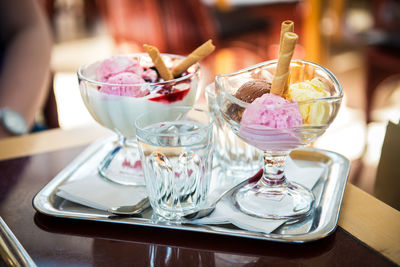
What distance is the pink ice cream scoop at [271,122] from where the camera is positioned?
0.46 meters

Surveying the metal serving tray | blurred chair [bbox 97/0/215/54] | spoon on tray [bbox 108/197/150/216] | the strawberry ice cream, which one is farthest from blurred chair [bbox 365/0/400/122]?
spoon on tray [bbox 108/197/150/216]

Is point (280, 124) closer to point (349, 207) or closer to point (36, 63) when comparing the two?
point (349, 207)

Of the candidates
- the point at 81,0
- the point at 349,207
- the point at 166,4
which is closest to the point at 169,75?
the point at 349,207

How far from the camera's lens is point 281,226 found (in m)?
0.49

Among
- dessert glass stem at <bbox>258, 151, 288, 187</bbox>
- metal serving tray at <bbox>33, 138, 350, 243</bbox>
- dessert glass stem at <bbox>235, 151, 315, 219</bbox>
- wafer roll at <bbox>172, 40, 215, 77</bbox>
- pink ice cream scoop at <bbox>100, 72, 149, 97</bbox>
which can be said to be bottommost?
metal serving tray at <bbox>33, 138, 350, 243</bbox>

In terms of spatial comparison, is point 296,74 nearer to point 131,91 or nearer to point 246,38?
point 131,91

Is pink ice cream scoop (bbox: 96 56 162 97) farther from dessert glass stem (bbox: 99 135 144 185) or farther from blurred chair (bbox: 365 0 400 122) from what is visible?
blurred chair (bbox: 365 0 400 122)

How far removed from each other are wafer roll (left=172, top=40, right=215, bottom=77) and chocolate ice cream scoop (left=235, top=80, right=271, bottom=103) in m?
0.10

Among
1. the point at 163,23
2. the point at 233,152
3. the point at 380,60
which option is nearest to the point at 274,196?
the point at 233,152

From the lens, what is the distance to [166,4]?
2.07 metres

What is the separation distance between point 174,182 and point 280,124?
0.13 m

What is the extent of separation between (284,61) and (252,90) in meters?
0.05

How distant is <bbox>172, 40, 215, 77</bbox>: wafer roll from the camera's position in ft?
1.98

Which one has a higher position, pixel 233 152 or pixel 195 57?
pixel 195 57
